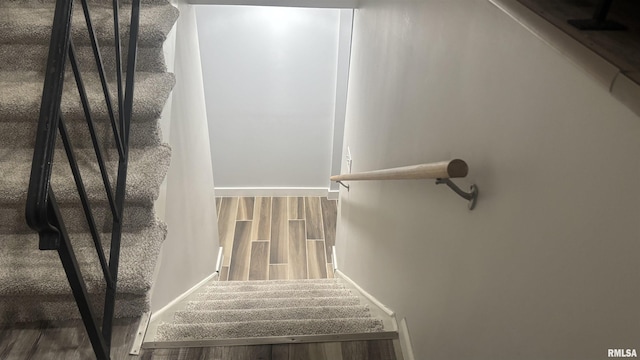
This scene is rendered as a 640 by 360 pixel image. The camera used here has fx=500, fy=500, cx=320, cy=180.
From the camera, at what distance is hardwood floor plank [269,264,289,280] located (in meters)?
4.53

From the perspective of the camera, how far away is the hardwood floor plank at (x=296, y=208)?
5.43m

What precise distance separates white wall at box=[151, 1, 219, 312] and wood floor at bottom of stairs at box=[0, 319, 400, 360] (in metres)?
0.21

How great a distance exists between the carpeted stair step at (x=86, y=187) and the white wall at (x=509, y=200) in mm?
957

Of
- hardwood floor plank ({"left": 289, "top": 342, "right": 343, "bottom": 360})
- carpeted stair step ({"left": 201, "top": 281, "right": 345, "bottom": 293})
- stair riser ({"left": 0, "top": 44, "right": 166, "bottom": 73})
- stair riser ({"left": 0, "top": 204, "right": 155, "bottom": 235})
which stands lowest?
carpeted stair step ({"left": 201, "top": 281, "right": 345, "bottom": 293})

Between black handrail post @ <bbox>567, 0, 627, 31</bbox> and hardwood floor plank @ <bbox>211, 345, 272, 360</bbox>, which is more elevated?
black handrail post @ <bbox>567, 0, 627, 31</bbox>

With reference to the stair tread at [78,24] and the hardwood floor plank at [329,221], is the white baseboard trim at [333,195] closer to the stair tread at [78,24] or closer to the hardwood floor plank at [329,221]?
the hardwood floor plank at [329,221]

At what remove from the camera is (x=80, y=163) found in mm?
1860

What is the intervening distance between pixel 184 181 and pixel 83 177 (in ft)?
2.57

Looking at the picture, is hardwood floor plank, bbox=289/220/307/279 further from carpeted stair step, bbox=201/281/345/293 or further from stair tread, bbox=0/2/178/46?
stair tread, bbox=0/2/178/46

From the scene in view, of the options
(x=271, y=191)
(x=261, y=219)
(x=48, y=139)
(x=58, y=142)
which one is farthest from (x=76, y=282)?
(x=271, y=191)

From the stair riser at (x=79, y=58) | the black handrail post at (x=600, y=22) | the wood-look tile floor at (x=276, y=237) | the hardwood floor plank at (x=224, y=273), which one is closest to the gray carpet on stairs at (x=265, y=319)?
the stair riser at (x=79, y=58)

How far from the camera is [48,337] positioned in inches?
64.2

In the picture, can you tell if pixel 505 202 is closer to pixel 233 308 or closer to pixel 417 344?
pixel 417 344

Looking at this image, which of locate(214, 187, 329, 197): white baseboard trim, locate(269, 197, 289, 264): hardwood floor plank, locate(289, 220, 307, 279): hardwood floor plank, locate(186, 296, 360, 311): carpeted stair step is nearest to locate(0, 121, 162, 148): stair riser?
locate(186, 296, 360, 311): carpeted stair step
